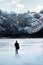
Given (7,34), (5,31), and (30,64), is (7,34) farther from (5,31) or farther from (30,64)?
(30,64)

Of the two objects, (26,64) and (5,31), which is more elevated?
(26,64)

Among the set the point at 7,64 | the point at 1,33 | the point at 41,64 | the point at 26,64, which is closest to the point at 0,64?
the point at 7,64

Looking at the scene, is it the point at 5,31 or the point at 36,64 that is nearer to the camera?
the point at 36,64

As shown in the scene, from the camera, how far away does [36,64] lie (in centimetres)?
1102

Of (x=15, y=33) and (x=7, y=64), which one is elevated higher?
(x=7, y=64)

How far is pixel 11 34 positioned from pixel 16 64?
18261cm

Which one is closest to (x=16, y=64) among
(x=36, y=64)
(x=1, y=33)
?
(x=36, y=64)

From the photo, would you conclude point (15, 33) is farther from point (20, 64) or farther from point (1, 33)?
point (20, 64)

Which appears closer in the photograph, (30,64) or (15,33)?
(30,64)

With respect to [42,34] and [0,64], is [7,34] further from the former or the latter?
[0,64]

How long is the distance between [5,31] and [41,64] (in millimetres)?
188462

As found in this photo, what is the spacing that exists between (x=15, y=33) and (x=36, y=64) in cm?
18783

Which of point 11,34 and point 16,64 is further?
point 11,34

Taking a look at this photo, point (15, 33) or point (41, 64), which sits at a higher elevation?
point (41, 64)
